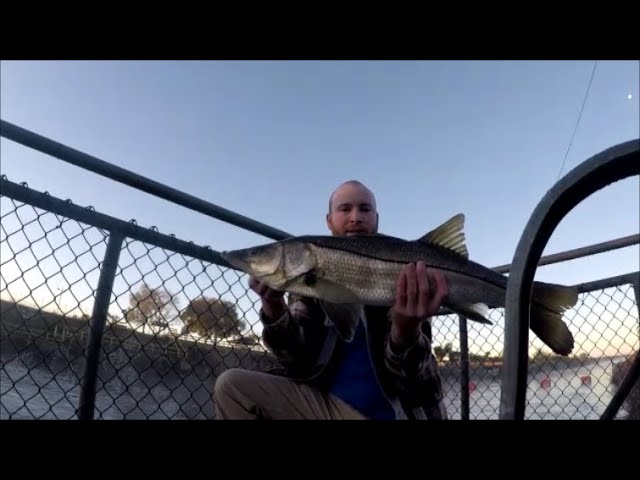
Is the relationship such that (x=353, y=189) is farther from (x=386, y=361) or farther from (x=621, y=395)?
(x=621, y=395)

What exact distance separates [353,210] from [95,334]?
186 centimetres

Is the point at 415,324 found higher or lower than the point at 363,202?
lower

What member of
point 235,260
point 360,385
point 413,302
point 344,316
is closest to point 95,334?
point 235,260

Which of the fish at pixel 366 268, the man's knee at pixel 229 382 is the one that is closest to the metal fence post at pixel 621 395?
the fish at pixel 366 268

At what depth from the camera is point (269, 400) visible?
2289 millimetres

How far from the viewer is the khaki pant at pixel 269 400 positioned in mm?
2242

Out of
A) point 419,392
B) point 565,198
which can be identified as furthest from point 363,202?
point 565,198
